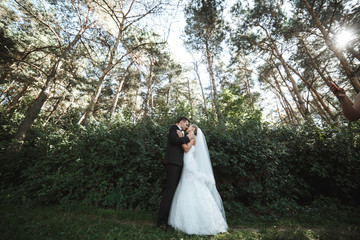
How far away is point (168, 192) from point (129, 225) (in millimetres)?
1081

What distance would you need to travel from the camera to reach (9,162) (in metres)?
5.21

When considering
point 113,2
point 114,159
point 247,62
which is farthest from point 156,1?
point 247,62

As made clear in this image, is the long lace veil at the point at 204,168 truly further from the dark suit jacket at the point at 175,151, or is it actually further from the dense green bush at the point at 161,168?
the dense green bush at the point at 161,168

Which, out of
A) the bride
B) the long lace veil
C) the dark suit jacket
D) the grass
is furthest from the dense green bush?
the dark suit jacket

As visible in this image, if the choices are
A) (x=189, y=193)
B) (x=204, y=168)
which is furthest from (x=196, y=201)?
(x=204, y=168)

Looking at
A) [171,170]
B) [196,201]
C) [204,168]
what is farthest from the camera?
[204,168]

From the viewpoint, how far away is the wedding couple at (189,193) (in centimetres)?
283

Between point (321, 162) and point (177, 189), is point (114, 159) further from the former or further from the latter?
point (321, 162)

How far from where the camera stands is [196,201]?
3.00 metres

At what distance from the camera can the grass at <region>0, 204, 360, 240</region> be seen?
96.5 inches

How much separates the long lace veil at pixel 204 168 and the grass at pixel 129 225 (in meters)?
0.68

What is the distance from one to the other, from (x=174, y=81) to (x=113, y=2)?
47.9 feet

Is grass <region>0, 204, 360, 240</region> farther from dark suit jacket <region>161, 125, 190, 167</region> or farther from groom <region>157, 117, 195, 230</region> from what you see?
dark suit jacket <region>161, 125, 190, 167</region>

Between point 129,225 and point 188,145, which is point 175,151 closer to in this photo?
point 188,145
